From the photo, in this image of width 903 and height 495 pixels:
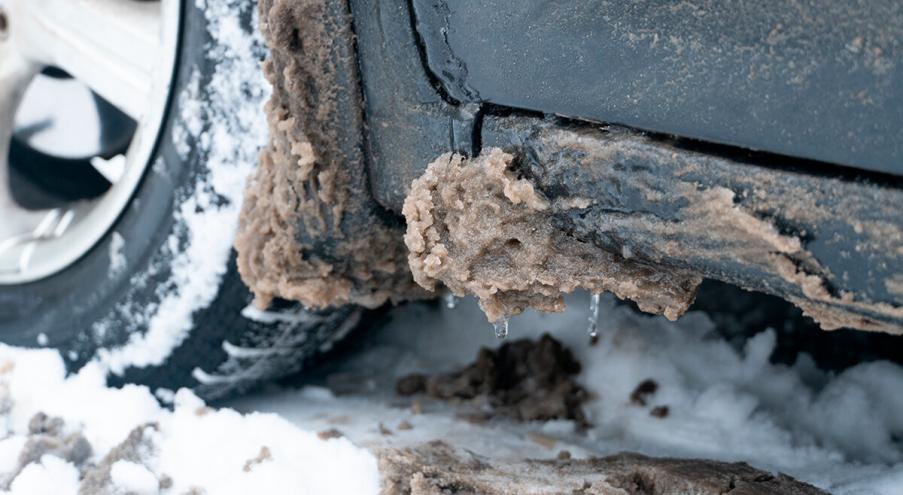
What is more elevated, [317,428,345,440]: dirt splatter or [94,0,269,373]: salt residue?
[94,0,269,373]: salt residue

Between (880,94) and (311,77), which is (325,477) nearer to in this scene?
(311,77)

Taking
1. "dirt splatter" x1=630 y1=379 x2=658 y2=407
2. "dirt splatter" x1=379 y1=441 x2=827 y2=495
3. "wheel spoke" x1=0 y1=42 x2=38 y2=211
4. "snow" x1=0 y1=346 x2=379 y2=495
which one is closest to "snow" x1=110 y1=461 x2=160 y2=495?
"snow" x1=0 y1=346 x2=379 y2=495

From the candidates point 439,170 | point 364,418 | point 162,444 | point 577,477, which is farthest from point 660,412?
point 162,444

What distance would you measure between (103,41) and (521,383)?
885 mm

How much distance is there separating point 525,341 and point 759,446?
46 centimetres

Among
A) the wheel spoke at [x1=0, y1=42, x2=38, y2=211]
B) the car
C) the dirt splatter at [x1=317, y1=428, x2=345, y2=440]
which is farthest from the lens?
the wheel spoke at [x1=0, y1=42, x2=38, y2=211]

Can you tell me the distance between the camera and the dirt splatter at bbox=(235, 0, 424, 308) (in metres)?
1.06

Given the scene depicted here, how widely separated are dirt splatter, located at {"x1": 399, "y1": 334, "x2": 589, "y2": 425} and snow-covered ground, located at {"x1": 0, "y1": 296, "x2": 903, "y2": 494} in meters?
0.03

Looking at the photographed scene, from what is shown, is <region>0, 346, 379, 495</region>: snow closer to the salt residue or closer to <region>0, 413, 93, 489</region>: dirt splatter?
<region>0, 413, 93, 489</region>: dirt splatter

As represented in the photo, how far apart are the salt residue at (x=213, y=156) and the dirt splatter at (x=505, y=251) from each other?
0.34 metres

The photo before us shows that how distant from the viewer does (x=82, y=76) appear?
1489mm

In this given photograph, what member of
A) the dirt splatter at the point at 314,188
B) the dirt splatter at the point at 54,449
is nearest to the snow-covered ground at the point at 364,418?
the dirt splatter at the point at 54,449

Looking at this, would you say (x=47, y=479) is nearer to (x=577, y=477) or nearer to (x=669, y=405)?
(x=577, y=477)

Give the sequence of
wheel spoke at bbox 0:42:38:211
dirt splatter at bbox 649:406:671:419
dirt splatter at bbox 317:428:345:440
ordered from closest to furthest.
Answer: dirt splatter at bbox 317:428:345:440 → dirt splatter at bbox 649:406:671:419 → wheel spoke at bbox 0:42:38:211
